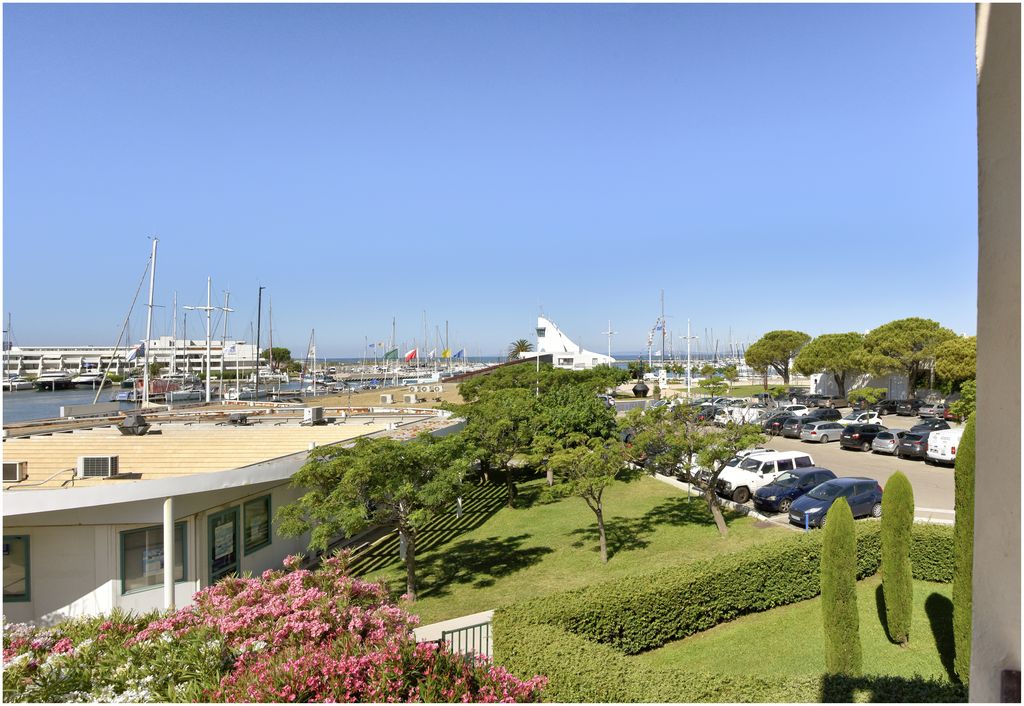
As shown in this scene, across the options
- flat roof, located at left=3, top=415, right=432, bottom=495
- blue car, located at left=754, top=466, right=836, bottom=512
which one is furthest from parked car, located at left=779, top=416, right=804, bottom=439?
flat roof, located at left=3, top=415, right=432, bottom=495

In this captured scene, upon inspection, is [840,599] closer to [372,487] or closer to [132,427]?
[372,487]

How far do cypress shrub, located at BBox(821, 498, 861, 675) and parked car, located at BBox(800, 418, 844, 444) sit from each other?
2434 cm

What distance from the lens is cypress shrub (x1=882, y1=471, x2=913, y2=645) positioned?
9234 mm

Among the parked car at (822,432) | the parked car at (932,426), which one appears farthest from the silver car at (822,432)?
the parked car at (932,426)

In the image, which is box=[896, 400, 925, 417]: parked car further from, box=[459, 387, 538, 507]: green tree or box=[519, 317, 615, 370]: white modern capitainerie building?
box=[519, 317, 615, 370]: white modern capitainerie building

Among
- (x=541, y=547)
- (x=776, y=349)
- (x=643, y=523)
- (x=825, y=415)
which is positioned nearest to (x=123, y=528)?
(x=541, y=547)

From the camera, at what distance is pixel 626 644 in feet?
30.7

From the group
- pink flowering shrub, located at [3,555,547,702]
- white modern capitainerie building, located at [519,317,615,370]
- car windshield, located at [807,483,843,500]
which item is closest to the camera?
pink flowering shrub, located at [3,555,547,702]

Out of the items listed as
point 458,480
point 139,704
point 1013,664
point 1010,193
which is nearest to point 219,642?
A: point 139,704

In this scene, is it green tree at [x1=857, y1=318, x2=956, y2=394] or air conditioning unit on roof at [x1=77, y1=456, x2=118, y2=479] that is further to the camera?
green tree at [x1=857, y1=318, x2=956, y2=394]

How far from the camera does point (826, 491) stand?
1630cm

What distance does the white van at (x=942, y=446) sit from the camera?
2245 centimetres

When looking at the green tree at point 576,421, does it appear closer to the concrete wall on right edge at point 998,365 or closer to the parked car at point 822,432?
the parked car at point 822,432

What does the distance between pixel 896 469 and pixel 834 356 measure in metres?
35.5
